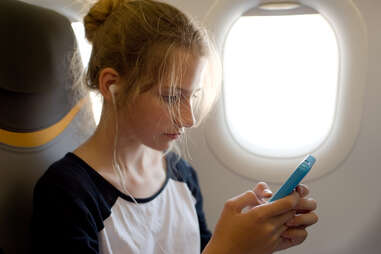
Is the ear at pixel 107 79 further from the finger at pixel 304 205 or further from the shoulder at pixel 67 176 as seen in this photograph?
the finger at pixel 304 205

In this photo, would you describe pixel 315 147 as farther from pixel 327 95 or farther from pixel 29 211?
pixel 29 211

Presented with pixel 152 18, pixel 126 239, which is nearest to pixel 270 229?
pixel 126 239

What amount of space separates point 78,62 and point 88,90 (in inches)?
3.0

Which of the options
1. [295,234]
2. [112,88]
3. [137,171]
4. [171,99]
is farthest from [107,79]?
[295,234]

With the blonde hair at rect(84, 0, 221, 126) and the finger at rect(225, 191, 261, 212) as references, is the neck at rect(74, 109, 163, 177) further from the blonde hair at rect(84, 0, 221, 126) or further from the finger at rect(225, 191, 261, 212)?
the finger at rect(225, 191, 261, 212)

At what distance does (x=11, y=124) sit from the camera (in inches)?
27.5

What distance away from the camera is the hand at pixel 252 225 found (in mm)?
578

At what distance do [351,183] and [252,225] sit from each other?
1.78 ft

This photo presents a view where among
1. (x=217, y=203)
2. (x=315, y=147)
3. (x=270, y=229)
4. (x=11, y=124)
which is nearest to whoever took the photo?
(x=270, y=229)

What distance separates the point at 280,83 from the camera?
1110mm

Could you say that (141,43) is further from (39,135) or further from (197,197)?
(197,197)

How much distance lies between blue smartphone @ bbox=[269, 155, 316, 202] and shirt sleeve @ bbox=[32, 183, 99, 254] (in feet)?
1.12

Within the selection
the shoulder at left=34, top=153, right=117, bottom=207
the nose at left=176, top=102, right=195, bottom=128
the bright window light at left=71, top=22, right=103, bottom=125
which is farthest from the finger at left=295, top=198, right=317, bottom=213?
the bright window light at left=71, top=22, right=103, bottom=125

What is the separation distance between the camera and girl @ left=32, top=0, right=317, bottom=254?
0.63 metres
